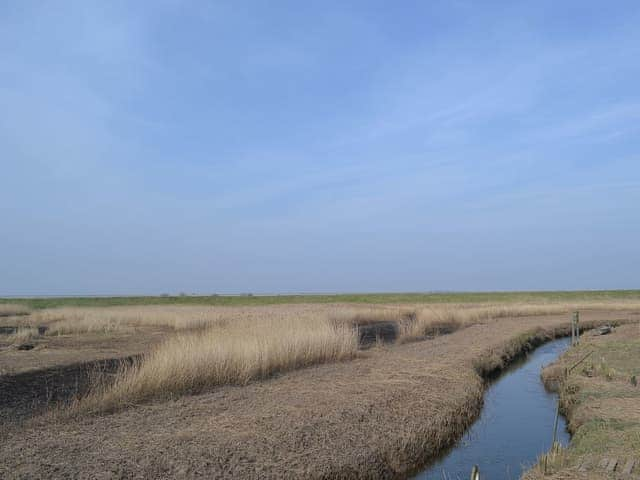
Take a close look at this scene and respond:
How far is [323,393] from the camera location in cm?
1176

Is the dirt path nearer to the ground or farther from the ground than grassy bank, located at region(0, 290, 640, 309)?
nearer to the ground

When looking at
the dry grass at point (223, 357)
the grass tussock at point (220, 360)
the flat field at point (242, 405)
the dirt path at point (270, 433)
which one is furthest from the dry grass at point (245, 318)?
the dirt path at point (270, 433)

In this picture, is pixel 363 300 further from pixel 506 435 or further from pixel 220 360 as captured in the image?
pixel 506 435

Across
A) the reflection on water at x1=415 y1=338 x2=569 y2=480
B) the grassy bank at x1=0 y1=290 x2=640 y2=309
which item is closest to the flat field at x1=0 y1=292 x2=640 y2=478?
the reflection on water at x1=415 y1=338 x2=569 y2=480

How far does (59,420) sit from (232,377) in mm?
4555

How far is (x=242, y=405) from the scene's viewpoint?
35.1ft

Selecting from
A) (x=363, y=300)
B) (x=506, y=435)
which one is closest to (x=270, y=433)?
(x=506, y=435)

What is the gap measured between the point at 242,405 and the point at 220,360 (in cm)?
277

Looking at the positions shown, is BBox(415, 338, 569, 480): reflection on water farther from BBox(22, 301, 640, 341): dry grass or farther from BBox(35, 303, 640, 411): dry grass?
BBox(22, 301, 640, 341): dry grass

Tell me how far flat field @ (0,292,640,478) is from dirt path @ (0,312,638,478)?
1.0 inches

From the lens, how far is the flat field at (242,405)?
764 centimetres

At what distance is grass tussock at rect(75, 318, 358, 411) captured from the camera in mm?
11195

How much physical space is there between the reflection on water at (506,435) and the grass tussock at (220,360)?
5030mm

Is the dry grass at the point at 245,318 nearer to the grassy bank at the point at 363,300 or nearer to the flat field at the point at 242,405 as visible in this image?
the flat field at the point at 242,405
